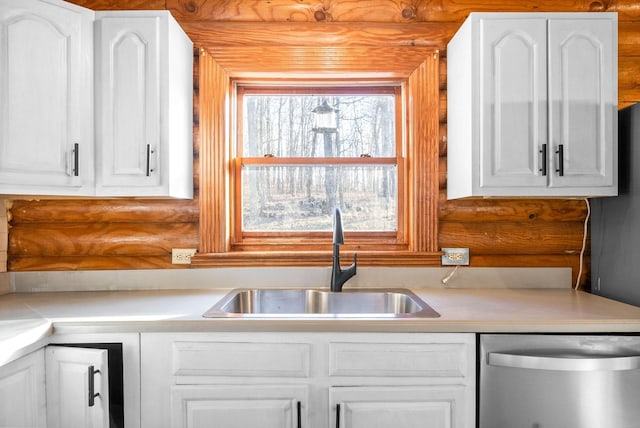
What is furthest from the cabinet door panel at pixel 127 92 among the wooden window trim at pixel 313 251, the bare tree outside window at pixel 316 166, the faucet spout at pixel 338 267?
the faucet spout at pixel 338 267

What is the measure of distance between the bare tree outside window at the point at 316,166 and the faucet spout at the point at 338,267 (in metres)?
0.30

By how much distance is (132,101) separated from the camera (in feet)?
5.83

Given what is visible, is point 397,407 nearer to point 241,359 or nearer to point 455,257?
point 241,359

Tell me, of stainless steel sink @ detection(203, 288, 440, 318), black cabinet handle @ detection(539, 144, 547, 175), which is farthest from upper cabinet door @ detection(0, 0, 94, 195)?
black cabinet handle @ detection(539, 144, 547, 175)

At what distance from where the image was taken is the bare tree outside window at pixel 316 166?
2.31 metres

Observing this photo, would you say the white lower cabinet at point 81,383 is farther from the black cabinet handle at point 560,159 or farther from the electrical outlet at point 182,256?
the black cabinet handle at point 560,159

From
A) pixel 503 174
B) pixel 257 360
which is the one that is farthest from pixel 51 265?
pixel 503 174

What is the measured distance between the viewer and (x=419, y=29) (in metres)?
2.18

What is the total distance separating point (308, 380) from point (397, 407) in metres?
0.31

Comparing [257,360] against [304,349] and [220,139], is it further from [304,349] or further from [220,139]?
[220,139]

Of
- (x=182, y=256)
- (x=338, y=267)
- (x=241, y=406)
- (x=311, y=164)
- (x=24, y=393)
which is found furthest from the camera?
(x=311, y=164)

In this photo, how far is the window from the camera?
2309 millimetres

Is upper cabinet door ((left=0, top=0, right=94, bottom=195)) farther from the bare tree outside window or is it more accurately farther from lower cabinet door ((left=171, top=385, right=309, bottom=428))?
lower cabinet door ((left=171, top=385, right=309, bottom=428))

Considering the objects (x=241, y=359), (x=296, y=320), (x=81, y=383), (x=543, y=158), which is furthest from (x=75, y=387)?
(x=543, y=158)
